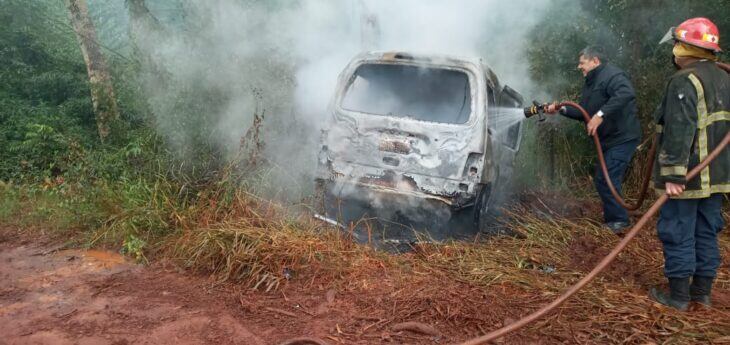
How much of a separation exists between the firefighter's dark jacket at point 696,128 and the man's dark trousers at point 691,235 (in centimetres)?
11

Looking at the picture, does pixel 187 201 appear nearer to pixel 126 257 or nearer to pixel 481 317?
pixel 126 257

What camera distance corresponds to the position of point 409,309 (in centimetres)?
315

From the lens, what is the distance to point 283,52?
21.1 ft

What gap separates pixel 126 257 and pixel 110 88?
11.4ft

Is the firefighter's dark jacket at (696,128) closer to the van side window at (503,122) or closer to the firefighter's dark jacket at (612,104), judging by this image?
the firefighter's dark jacket at (612,104)

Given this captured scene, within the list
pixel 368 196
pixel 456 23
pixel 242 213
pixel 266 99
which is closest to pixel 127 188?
pixel 242 213

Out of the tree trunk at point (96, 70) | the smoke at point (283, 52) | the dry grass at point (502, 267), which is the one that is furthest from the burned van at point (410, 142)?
the tree trunk at point (96, 70)

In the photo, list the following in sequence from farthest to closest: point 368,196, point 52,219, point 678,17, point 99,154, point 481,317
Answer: point 678,17, point 99,154, point 52,219, point 368,196, point 481,317

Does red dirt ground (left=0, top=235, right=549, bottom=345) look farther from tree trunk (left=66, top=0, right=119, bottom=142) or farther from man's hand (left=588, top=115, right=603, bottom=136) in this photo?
tree trunk (left=66, top=0, right=119, bottom=142)

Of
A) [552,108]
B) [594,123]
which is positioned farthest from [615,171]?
[552,108]

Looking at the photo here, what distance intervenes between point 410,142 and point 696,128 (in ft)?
6.75

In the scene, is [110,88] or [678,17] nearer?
[678,17]

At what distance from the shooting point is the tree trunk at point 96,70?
6.54m

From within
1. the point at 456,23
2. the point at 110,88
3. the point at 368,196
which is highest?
the point at 456,23
